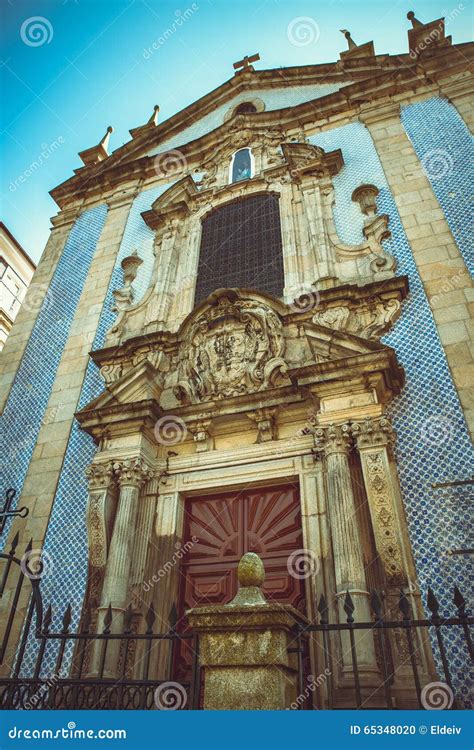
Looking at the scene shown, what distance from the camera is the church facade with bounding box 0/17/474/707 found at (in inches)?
209

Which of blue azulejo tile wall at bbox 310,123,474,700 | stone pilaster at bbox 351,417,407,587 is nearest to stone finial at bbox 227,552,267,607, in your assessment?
stone pilaster at bbox 351,417,407,587

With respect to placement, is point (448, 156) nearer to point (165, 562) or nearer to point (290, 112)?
point (290, 112)

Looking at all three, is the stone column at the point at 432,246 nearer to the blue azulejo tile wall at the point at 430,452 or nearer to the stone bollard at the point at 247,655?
the blue azulejo tile wall at the point at 430,452

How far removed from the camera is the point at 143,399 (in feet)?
22.5

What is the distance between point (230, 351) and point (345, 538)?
3.12m

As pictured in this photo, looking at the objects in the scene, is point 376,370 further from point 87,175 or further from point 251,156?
point 87,175

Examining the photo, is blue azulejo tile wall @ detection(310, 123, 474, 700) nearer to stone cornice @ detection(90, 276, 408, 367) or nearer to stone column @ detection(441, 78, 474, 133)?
stone cornice @ detection(90, 276, 408, 367)

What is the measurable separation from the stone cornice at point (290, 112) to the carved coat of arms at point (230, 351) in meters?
5.39

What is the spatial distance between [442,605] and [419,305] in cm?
361

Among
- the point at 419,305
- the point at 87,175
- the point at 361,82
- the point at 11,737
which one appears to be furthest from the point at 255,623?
the point at 87,175

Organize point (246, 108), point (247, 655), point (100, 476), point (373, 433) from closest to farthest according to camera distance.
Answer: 1. point (247, 655)
2. point (373, 433)
3. point (100, 476)
4. point (246, 108)

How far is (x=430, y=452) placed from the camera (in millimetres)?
5535

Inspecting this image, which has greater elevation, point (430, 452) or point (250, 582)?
point (430, 452)

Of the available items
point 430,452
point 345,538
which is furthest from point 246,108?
point 345,538
